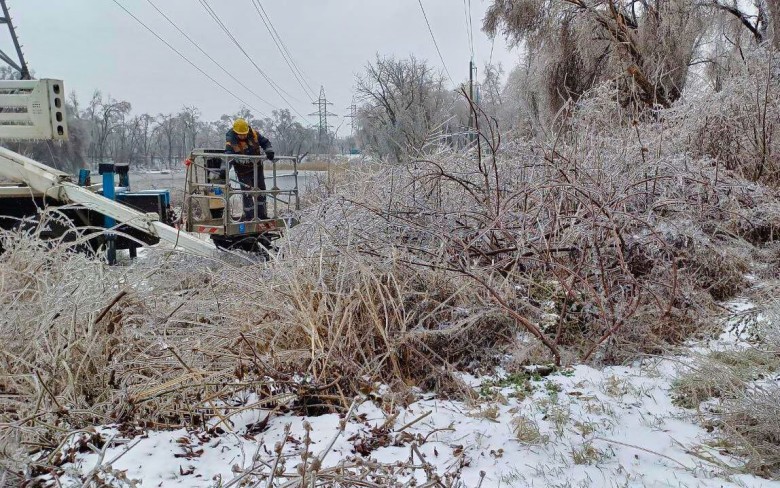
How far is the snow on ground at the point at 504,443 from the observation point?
7.32 feet

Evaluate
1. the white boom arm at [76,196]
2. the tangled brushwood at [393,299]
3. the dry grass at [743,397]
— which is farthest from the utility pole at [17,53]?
the dry grass at [743,397]

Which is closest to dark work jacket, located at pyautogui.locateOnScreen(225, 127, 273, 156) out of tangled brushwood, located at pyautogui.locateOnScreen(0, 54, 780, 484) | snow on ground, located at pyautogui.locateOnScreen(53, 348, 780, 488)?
tangled brushwood, located at pyautogui.locateOnScreen(0, 54, 780, 484)

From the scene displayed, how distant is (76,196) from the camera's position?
688 cm

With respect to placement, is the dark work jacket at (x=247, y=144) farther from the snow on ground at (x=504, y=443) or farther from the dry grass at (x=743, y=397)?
the dry grass at (x=743, y=397)

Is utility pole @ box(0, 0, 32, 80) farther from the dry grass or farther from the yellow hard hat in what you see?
the dry grass

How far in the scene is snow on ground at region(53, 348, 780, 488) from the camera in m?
2.23

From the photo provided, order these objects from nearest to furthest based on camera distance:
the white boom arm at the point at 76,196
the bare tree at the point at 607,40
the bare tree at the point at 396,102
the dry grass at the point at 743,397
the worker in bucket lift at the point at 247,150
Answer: the dry grass at the point at 743,397 < the white boom arm at the point at 76,196 < the worker in bucket lift at the point at 247,150 < the bare tree at the point at 607,40 < the bare tree at the point at 396,102

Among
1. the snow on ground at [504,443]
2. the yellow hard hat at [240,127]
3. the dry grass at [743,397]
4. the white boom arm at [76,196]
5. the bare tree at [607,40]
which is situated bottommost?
the snow on ground at [504,443]

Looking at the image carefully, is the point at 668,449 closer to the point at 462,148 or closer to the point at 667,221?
the point at 667,221

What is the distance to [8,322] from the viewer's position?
310 cm

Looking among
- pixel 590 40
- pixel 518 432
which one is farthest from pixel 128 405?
pixel 590 40

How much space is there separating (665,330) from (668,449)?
146cm

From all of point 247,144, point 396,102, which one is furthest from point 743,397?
point 396,102

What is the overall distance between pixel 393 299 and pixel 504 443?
4.07 feet
